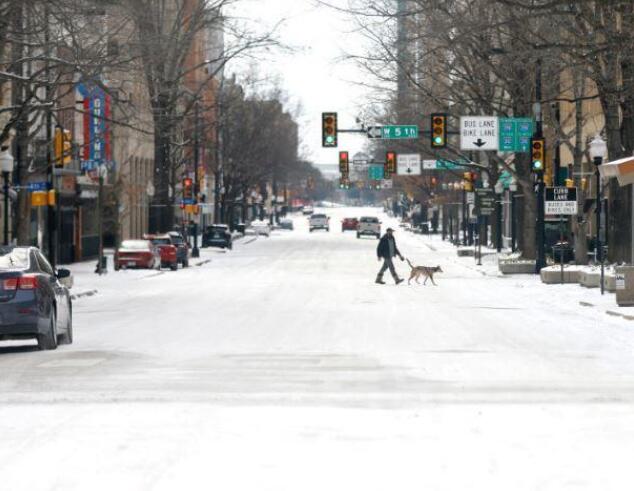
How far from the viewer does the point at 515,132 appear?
53.1m

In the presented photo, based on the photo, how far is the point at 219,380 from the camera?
15891 mm

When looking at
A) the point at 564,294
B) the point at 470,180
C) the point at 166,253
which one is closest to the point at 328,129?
the point at 166,253

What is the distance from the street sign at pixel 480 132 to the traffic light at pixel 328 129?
186 inches

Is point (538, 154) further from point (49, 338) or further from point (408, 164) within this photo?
point (408, 164)

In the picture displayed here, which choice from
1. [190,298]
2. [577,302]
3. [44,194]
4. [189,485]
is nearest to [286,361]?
[189,485]

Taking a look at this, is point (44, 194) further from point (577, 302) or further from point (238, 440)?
point (238, 440)

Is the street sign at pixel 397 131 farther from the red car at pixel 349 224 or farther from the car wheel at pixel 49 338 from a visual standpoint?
the red car at pixel 349 224

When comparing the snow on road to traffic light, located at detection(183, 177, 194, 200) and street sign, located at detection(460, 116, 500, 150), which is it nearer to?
street sign, located at detection(460, 116, 500, 150)

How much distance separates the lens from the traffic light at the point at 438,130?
53.1 meters

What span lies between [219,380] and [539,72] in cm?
3068

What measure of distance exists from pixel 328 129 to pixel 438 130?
17.6 ft

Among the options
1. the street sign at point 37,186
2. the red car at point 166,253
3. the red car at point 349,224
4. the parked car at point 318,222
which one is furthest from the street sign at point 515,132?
the red car at point 349,224

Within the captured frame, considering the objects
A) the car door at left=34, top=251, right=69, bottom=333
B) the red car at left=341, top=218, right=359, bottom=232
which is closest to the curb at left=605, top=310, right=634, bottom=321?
the car door at left=34, top=251, right=69, bottom=333

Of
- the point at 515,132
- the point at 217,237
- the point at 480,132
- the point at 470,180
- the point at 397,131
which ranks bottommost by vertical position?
the point at 217,237
